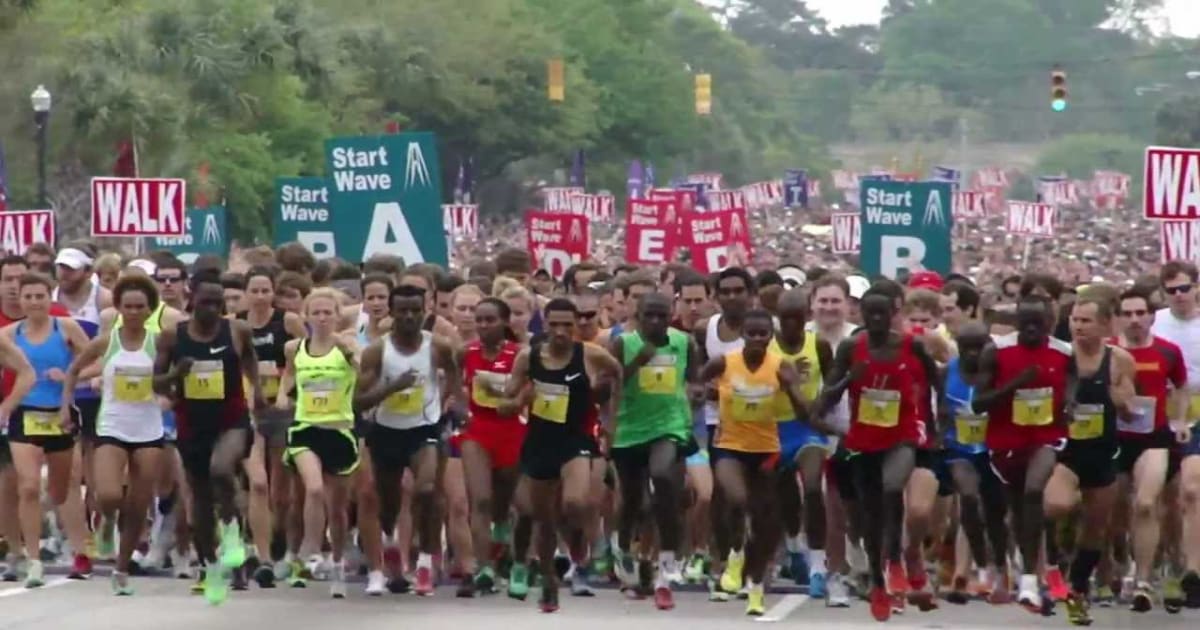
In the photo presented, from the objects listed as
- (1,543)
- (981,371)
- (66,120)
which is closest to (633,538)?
(981,371)

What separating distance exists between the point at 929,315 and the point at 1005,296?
2.73 metres

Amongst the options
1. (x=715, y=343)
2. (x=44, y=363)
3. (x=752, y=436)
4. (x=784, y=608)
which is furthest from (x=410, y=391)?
(x=784, y=608)

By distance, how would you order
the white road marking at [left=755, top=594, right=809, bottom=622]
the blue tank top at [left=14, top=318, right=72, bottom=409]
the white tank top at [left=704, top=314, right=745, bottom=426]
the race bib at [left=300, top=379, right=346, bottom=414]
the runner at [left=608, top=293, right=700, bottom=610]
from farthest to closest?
the blue tank top at [left=14, top=318, right=72, bottom=409]
the white tank top at [left=704, top=314, right=745, bottom=426]
the race bib at [left=300, top=379, right=346, bottom=414]
the runner at [left=608, top=293, right=700, bottom=610]
the white road marking at [left=755, top=594, right=809, bottom=622]

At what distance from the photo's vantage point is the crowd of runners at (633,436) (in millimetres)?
16359

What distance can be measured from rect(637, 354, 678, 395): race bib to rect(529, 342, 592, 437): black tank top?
0.39 meters

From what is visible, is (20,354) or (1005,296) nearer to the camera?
(20,354)

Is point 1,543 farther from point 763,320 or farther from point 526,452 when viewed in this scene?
point 763,320

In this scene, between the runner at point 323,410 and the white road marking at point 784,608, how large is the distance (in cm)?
250

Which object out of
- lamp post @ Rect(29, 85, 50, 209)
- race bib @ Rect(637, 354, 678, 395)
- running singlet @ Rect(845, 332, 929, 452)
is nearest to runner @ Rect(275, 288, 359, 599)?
race bib @ Rect(637, 354, 678, 395)

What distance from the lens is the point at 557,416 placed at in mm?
16656

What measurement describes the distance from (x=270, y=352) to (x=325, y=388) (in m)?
0.94

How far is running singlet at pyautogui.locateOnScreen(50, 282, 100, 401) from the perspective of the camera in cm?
1831

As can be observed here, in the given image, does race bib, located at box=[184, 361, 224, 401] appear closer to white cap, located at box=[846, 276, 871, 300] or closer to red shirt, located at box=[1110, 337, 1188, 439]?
white cap, located at box=[846, 276, 871, 300]

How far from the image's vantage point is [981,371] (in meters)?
16.3
